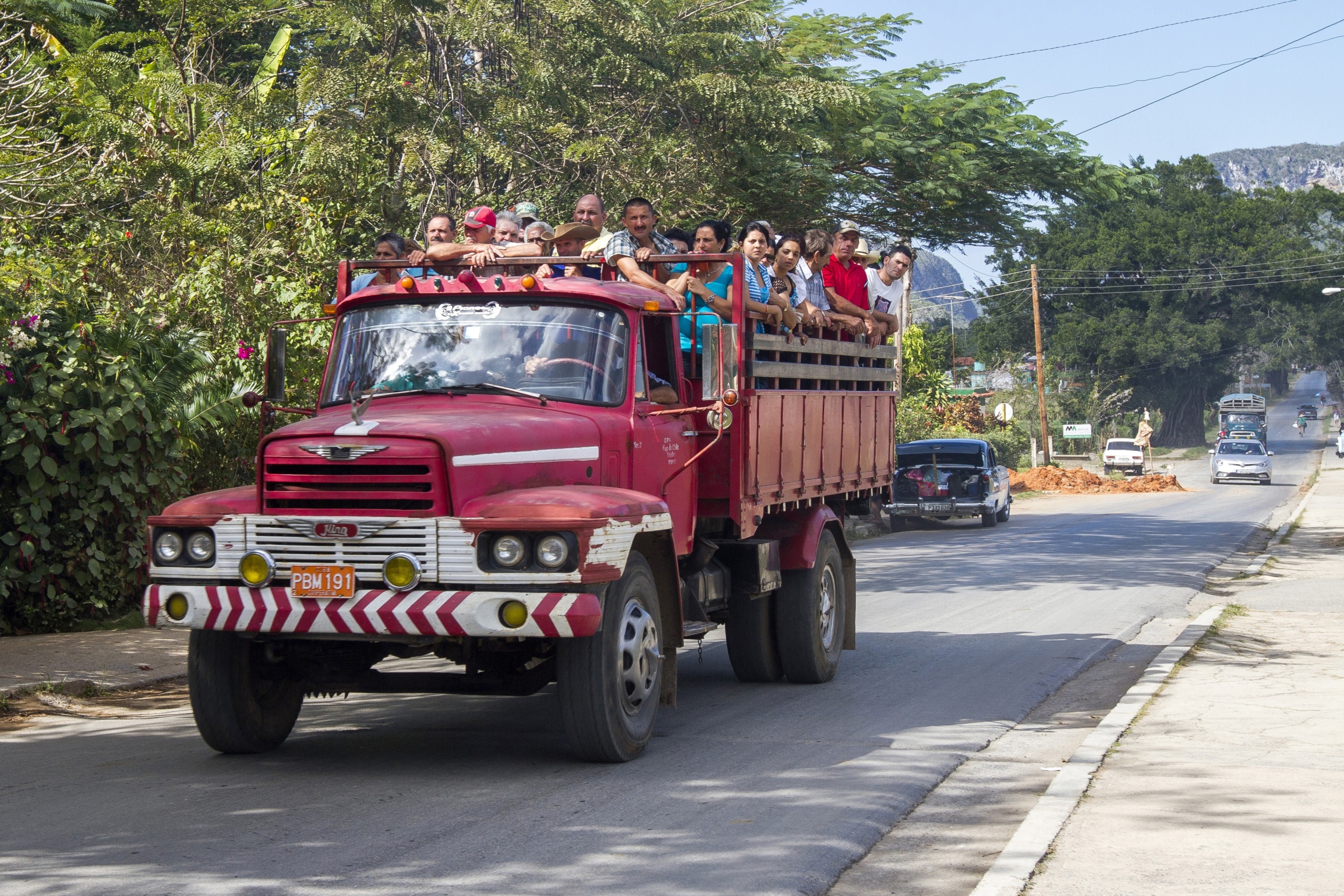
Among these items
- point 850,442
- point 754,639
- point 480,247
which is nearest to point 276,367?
point 480,247

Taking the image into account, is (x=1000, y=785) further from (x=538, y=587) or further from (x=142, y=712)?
(x=142, y=712)

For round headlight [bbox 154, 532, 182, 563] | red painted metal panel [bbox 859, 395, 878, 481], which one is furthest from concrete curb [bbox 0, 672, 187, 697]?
red painted metal panel [bbox 859, 395, 878, 481]

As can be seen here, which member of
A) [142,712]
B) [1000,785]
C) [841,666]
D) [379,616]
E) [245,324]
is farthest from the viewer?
[245,324]

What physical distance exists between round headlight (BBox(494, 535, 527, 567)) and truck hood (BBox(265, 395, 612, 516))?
26cm

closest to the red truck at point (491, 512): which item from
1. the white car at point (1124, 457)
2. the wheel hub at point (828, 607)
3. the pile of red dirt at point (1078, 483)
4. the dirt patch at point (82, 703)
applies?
the wheel hub at point (828, 607)

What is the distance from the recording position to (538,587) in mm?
6715

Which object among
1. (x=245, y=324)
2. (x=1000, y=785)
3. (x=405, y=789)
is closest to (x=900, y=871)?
(x=1000, y=785)

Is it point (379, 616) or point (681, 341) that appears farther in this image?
point (681, 341)

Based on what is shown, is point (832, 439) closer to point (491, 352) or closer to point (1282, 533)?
point (491, 352)

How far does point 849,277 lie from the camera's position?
1190 cm

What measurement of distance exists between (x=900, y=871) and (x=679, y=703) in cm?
390

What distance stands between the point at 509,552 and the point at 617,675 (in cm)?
89

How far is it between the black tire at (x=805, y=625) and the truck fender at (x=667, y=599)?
2376mm

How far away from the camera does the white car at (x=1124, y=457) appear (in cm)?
6103
